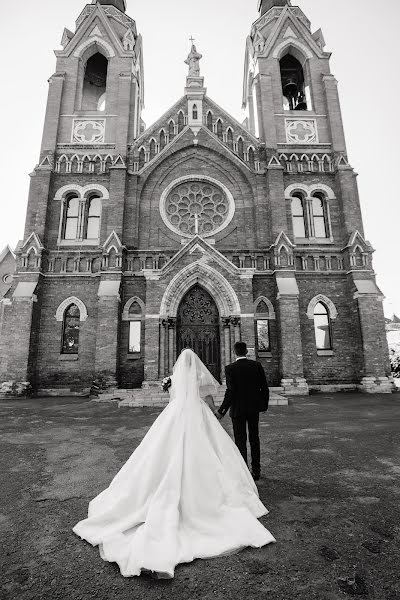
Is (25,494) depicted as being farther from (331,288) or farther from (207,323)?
(331,288)

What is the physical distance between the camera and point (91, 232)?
1823 centimetres

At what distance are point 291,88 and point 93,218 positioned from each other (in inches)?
641

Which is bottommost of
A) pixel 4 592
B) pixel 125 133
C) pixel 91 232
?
pixel 4 592

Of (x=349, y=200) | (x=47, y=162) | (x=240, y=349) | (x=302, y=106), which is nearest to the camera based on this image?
(x=240, y=349)

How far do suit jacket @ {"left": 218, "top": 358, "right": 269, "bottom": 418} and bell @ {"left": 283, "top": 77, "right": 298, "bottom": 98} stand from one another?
24489 mm

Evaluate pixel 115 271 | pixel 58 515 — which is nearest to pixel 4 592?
pixel 58 515

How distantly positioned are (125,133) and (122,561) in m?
20.3

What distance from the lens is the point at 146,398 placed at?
1239 cm

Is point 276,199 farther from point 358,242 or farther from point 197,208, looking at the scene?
point 358,242

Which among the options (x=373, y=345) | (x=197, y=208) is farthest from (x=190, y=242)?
(x=373, y=345)

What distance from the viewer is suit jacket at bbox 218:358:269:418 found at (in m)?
4.64

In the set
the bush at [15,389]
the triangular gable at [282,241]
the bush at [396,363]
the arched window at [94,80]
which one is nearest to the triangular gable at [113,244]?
the bush at [15,389]

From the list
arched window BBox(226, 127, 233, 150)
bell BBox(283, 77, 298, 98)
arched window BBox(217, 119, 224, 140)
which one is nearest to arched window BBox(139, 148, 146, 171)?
arched window BBox(217, 119, 224, 140)

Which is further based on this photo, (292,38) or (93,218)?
(292,38)
